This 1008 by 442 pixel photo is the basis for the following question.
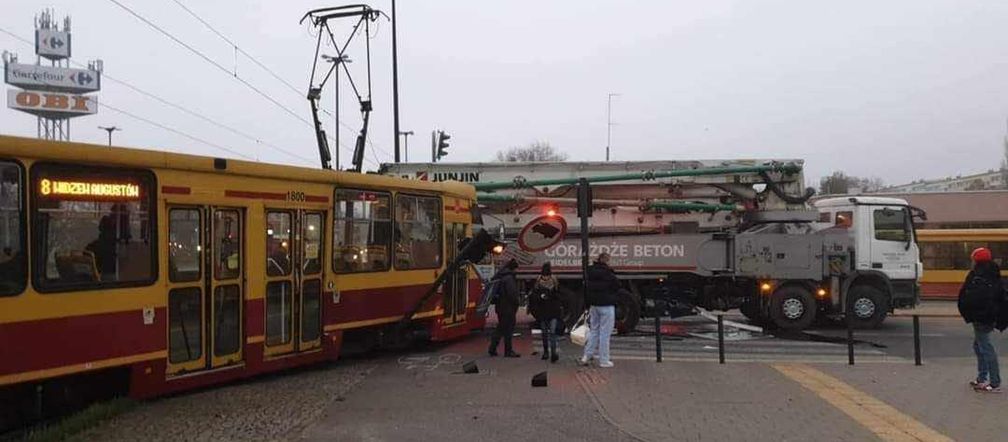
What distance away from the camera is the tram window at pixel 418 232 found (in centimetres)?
1137

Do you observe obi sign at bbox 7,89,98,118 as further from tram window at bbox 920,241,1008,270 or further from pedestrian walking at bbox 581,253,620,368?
pedestrian walking at bbox 581,253,620,368

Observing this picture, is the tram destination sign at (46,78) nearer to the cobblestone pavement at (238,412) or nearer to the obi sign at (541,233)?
the obi sign at (541,233)

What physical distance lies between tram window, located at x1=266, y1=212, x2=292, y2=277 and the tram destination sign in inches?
3811

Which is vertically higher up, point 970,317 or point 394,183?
point 394,183

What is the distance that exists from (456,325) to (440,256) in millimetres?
1250

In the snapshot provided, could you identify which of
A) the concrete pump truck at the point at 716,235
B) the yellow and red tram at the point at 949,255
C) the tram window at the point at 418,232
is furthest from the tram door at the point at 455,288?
the yellow and red tram at the point at 949,255

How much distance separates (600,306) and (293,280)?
402cm

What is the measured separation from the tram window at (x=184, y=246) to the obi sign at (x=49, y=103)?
323 feet

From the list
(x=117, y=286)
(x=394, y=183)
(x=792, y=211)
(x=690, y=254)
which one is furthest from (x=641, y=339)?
(x=117, y=286)

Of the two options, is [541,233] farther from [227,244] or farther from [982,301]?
[982,301]

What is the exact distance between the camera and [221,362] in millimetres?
8617

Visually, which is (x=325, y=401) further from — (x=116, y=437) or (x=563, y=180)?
(x=563, y=180)

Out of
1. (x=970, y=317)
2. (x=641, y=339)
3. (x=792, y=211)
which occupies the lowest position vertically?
(x=641, y=339)

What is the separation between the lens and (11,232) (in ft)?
22.1
